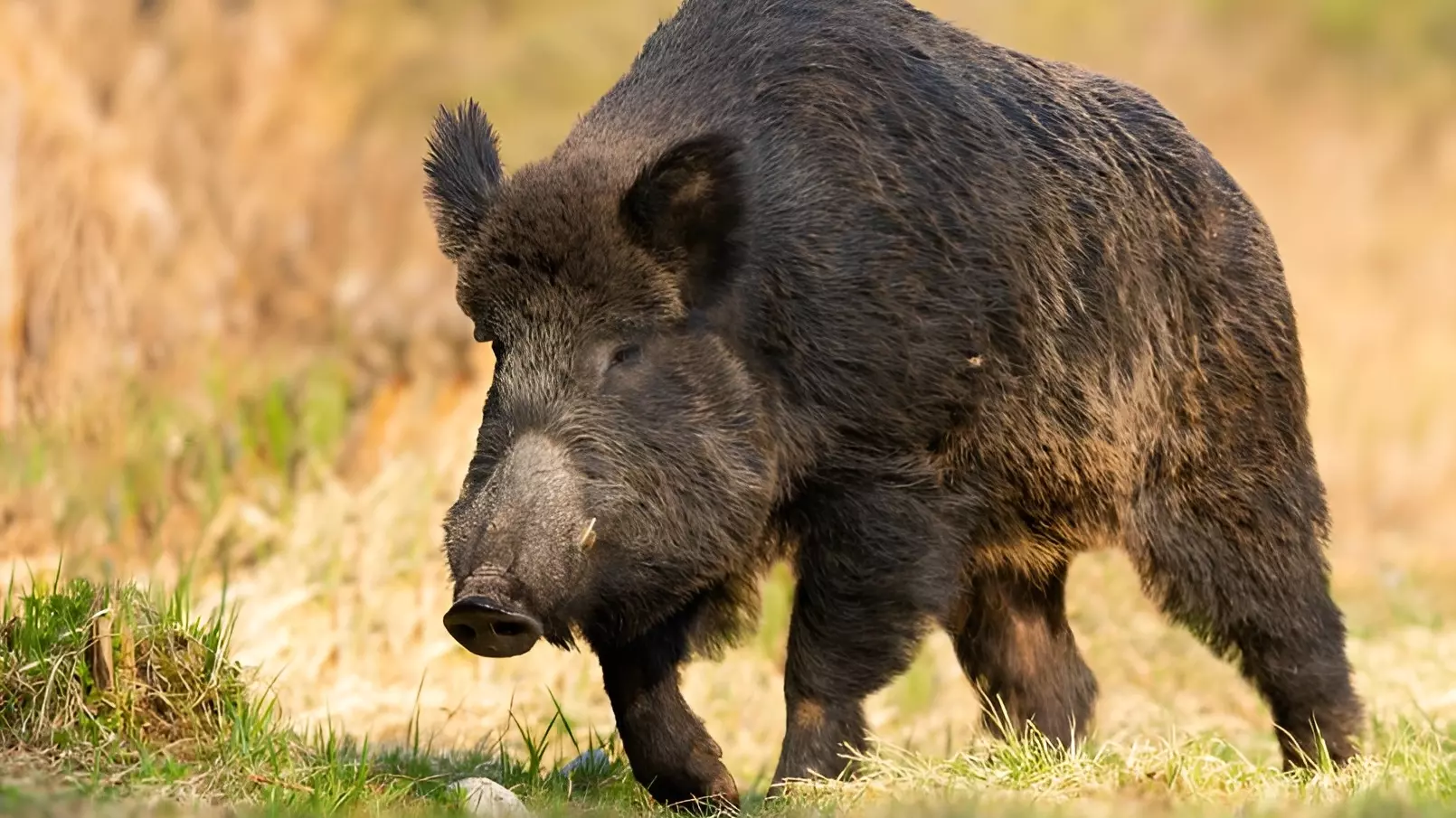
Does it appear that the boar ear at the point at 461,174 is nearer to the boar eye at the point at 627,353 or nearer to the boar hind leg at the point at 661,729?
the boar eye at the point at 627,353

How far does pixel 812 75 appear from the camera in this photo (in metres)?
5.34

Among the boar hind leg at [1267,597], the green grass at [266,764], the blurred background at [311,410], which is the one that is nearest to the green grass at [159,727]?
the green grass at [266,764]

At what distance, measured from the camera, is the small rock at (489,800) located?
4570 millimetres

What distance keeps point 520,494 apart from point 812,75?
5.02 ft

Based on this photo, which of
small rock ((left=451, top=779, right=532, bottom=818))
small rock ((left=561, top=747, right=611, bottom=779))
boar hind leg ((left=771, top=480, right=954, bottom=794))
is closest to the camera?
small rock ((left=451, top=779, right=532, bottom=818))

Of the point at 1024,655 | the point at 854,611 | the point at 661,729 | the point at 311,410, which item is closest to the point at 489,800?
the point at 661,729

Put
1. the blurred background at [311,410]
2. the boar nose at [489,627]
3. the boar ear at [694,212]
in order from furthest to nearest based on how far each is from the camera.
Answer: the blurred background at [311,410], the boar ear at [694,212], the boar nose at [489,627]

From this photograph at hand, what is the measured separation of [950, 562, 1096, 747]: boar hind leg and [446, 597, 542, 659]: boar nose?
2.23 meters

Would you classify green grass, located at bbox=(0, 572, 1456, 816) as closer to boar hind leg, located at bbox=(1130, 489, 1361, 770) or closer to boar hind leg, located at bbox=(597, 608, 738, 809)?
boar hind leg, located at bbox=(597, 608, 738, 809)

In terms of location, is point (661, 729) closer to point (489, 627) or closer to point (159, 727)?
point (489, 627)

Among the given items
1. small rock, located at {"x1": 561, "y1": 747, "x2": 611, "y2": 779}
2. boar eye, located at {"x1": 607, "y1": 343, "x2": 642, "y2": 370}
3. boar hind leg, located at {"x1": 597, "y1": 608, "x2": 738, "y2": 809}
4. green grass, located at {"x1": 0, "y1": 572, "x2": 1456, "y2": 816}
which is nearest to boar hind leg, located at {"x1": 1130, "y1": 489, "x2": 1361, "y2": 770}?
green grass, located at {"x1": 0, "y1": 572, "x2": 1456, "y2": 816}

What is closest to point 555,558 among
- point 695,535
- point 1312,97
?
point 695,535

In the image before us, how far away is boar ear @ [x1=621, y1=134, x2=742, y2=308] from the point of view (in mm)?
4879

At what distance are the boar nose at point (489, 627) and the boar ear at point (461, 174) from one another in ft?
3.87
